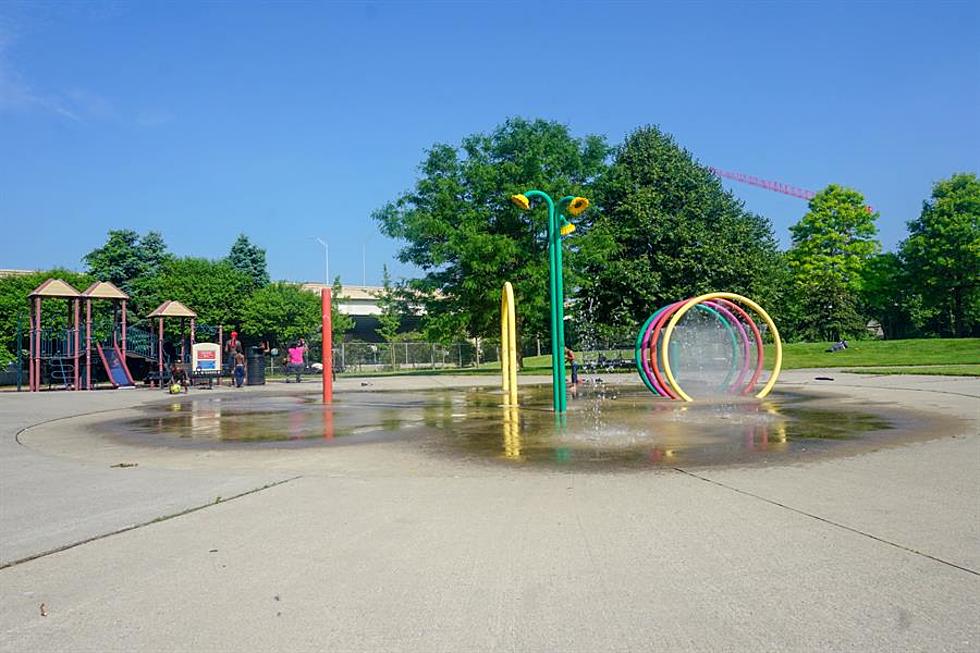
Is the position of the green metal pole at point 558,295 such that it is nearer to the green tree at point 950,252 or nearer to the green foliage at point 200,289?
the green foliage at point 200,289

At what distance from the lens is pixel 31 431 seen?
13914mm

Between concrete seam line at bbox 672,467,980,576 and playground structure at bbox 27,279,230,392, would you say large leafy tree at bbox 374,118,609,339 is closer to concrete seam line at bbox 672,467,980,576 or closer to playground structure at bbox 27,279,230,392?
playground structure at bbox 27,279,230,392

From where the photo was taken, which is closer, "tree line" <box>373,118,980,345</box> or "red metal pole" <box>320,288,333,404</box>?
"red metal pole" <box>320,288,333,404</box>

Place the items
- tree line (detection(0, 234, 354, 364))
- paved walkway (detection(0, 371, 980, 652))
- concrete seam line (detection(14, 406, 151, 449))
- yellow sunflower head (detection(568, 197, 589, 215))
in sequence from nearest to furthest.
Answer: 1. paved walkway (detection(0, 371, 980, 652))
2. concrete seam line (detection(14, 406, 151, 449))
3. yellow sunflower head (detection(568, 197, 589, 215))
4. tree line (detection(0, 234, 354, 364))

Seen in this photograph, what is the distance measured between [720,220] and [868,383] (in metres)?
18.7

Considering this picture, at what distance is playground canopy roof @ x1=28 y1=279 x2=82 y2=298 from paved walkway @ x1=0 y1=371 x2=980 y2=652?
25.0 metres

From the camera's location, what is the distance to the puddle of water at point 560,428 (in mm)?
9922

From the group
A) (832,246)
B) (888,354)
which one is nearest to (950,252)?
(832,246)

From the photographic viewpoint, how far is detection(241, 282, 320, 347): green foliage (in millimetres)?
52938

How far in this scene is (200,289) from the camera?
51344 millimetres

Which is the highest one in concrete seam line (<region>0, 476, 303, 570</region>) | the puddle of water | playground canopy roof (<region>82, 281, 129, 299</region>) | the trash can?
playground canopy roof (<region>82, 281, 129, 299</region>)

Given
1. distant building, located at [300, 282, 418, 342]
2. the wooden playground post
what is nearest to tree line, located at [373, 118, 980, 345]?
the wooden playground post

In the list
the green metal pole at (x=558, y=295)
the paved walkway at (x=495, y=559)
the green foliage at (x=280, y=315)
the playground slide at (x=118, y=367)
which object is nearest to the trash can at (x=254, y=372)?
the playground slide at (x=118, y=367)

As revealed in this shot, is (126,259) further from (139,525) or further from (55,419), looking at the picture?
(139,525)
